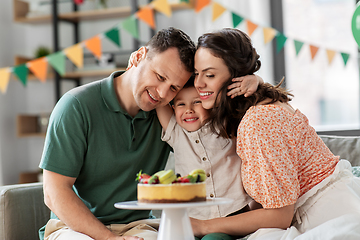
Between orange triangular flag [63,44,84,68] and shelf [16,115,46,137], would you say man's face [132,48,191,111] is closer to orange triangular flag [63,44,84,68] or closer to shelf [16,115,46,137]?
orange triangular flag [63,44,84,68]

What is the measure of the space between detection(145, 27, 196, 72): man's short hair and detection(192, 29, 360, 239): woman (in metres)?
0.05

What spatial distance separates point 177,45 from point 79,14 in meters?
2.73

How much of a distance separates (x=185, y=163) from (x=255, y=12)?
239 cm

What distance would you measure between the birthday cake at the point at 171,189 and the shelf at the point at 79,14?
291 cm

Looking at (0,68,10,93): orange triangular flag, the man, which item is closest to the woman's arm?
the man

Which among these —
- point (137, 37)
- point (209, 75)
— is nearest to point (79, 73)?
point (137, 37)

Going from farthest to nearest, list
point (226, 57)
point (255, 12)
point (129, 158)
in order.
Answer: point (255, 12) → point (129, 158) → point (226, 57)

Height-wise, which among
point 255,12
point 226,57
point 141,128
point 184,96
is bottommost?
point 141,128

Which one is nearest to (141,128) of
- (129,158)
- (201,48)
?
(129,158)

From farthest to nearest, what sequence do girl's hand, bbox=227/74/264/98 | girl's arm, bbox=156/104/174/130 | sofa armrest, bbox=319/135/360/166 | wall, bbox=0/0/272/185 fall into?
wall, bbox=0/0/272/185, sofa armrest, bbox=319/135/360/166, girl's arm, bbox=156/104/174/130, girl's hand, bbox=227/74/264/98

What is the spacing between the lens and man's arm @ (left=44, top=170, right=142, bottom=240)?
140 cm

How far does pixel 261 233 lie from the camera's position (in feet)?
4.40

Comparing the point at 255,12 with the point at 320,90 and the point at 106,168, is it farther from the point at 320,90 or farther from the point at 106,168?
the point at 106,168

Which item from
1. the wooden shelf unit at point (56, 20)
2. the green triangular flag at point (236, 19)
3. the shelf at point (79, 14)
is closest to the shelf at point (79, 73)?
the wooden shelf unit at point (56, 20)
